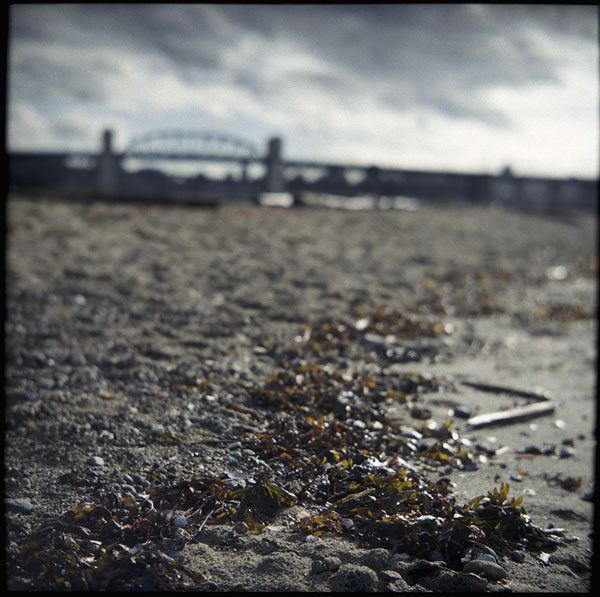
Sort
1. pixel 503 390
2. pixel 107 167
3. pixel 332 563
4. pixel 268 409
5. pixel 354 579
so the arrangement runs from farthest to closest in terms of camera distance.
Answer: pixel 107 167, pixel 503 390, pixel 268 409, pixel 332 563, pixel 354 579

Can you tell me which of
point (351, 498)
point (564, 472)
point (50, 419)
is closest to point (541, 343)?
point (564, 472)

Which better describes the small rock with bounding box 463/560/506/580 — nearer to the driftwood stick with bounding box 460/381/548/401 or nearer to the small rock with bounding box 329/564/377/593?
the small rock with bounding box 329/564/377/593

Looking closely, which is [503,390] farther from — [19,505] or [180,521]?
[19,505]

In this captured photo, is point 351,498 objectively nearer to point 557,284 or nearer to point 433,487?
point 433,487

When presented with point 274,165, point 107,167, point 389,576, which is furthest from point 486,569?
point 107,167

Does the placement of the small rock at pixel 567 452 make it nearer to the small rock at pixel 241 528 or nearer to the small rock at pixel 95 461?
the small rock at pixel 241 528

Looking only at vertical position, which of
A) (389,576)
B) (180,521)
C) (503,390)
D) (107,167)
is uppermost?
(107,167)

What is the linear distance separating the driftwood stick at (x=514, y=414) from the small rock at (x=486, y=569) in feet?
6.89

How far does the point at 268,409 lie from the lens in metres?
4.89

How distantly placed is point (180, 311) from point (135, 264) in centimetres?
223

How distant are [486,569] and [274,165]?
56.9 feet

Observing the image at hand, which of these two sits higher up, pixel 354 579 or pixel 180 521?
pixel 180 521

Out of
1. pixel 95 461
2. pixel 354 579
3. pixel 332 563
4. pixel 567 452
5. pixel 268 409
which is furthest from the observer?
pixel 567 452

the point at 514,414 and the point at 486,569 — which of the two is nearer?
the point at 486,569
